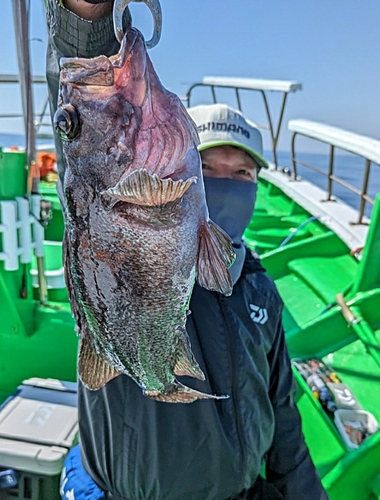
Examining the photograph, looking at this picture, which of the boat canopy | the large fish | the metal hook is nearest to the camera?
the metal hook

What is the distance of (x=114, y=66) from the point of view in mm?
1007

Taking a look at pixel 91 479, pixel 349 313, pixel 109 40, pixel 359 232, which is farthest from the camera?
pixel 359 232

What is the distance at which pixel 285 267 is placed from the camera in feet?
16.3

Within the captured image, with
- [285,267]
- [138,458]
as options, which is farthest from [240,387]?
[285,267]

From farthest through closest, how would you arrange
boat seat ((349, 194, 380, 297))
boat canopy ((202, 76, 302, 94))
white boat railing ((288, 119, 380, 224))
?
boat canopy ((202, 76, 302, 94)) → white boat railing ((288, 119, 380, 224)) → boat seat ((349, 194, 380, 297))

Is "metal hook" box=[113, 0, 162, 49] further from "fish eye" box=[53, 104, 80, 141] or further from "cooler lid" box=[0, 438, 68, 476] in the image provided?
"cooler lid" box=[0, 438, 68, 476]

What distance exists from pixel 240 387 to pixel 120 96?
117cm

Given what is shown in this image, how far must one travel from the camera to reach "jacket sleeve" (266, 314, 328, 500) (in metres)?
2.00

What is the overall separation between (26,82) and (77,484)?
1939 mm

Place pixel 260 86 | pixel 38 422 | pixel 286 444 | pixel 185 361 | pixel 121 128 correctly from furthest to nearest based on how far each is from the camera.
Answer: pixel 260 86 → pixel 38 422 → pixel 286 444 → pixel 185 361 → pixel 121 128

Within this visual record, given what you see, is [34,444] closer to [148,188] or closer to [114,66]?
[148,188]

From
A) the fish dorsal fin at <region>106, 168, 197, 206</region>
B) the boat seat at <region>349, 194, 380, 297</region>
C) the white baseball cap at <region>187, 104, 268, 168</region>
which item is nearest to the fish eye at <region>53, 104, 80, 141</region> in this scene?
the fish dorsal fin at <region>106, 168, 197, 206</region>

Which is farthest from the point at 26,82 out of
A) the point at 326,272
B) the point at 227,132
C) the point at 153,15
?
the point at 326,272

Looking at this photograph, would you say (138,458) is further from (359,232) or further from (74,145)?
(359,232)
